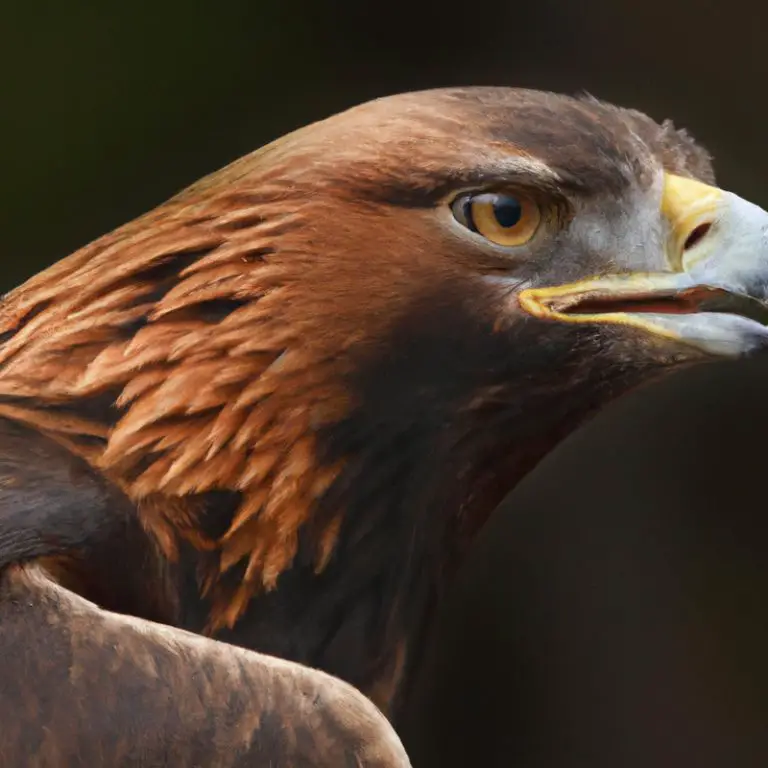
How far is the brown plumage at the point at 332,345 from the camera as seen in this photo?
1.28 m

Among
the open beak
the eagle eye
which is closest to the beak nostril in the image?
the open beak

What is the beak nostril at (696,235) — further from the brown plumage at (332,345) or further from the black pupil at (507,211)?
the black pupil at (507,211)

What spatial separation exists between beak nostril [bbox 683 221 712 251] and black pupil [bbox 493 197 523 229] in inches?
6.8

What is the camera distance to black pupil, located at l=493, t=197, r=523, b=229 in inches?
51.7

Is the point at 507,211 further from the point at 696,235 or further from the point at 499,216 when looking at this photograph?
the point at 696,235

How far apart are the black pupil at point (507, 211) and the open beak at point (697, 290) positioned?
7 cm

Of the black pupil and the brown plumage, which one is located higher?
the black pupil

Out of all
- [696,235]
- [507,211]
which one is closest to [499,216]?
[507,211]

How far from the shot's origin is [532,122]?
1.31 meters

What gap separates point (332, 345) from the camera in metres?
1.29

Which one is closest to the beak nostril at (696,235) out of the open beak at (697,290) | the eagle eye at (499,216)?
the open beak at (697,290)

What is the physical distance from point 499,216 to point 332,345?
0.68 ft

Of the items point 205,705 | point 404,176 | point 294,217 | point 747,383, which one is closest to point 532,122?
point 404,176

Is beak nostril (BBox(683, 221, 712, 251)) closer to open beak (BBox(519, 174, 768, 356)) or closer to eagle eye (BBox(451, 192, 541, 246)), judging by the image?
open beak (BBox(519, 174, 768, 356))
